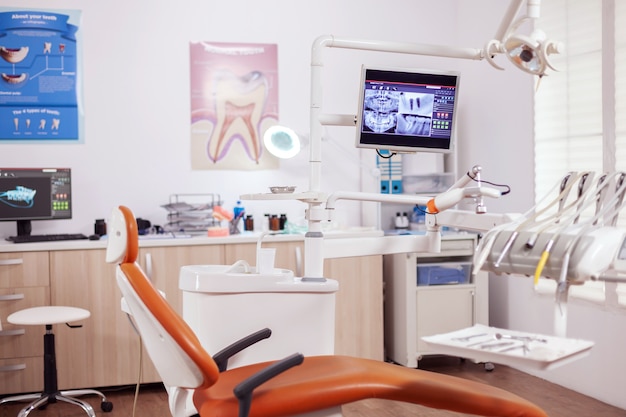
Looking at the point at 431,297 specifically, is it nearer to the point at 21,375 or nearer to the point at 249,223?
the point at 249,223

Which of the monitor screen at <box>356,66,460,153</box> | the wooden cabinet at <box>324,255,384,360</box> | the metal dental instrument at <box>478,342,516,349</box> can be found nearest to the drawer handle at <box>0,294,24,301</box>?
the wooden cabinet at <box>324,255,384,360</box>

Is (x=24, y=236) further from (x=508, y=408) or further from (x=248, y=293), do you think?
(x=508, y=408)

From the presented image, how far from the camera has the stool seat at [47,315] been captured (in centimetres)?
347

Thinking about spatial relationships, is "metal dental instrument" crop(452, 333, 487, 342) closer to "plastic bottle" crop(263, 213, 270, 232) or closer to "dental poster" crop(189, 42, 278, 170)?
"plastic bottle" crop(263, 213, 270, 232)

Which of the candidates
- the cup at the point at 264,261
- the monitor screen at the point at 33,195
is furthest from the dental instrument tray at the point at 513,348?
the monitor screen at the point at 33,195

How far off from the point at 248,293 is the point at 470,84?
2.84 meters

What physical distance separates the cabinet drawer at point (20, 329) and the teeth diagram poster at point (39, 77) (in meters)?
0.97

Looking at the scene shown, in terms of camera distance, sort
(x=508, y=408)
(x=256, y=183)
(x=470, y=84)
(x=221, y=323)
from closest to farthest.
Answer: (x=508, y=408) < (x=221, y=323) < (x=256, y=183) < (x=470, y=84)

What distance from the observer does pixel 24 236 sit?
402 centimetres

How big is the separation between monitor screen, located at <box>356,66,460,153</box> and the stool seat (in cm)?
174

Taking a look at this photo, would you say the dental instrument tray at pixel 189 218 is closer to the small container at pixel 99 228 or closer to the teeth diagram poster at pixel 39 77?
the small container at pixel 99 228

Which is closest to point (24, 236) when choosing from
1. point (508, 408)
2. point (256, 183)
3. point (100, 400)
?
point (100, 400)

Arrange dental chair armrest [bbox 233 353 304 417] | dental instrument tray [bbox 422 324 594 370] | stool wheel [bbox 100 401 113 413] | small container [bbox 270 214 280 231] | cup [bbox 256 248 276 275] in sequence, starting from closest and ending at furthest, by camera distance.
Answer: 1. dental instrument tray [bbox 422 324 594 370]
2. dental chair armrest [bbox 233 353 304 417]
3. cup [bbox 256 248 276 275]
4. stool wheel [bbox 100 401 113 413]
5. small container [bbox 270 214 280 231]

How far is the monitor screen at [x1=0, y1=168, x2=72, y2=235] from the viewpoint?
4090mm
